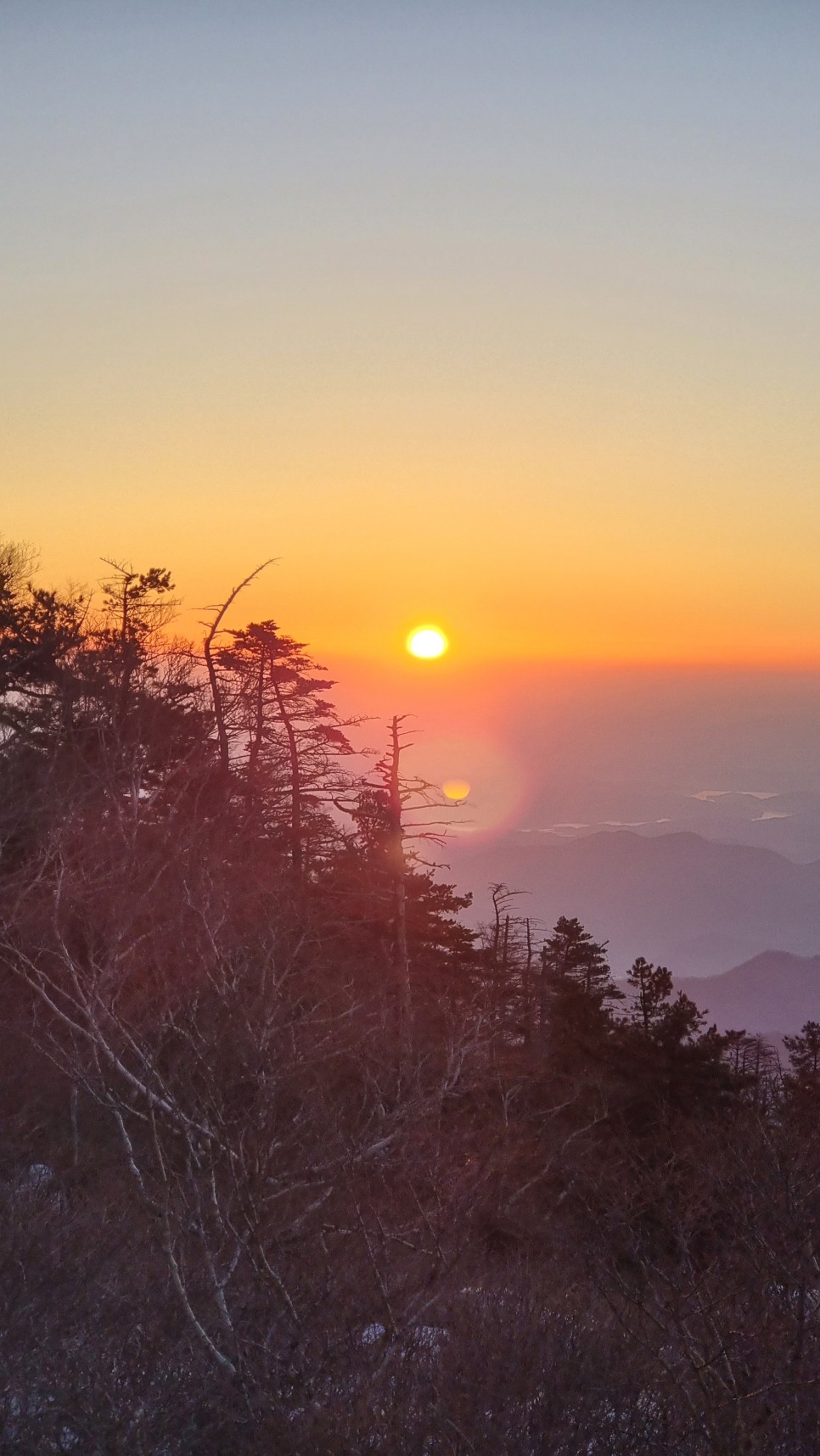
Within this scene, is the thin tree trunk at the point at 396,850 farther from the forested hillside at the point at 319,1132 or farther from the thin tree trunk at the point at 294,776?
the thin tree trunk at the point at 294,776

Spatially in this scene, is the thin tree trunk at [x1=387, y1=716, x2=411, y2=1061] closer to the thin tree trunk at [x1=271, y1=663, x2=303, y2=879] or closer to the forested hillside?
the forested hillside

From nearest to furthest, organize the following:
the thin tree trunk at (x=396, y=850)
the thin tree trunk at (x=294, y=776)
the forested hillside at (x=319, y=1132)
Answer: the forested hillside at (x=319, y=1132) → the thin tree trunk at (x=396, y=850) → the thin tree trunk at (x=294, y=776)

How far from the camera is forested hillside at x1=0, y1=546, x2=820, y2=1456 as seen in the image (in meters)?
13.4

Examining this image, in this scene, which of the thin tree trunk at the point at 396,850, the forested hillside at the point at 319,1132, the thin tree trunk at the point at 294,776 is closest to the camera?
the forested hillside at the point at 319,1132

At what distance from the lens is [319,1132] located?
88.6 feet

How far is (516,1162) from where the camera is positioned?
36.8 meters

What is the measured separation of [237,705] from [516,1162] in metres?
18.7

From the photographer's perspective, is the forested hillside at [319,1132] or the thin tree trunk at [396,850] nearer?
the forested hillside at [319,1132]

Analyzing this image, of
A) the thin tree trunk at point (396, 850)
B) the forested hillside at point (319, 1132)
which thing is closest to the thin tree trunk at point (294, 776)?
the forested hillside at point (319, 1132)

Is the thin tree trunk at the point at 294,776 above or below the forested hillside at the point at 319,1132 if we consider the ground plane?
above

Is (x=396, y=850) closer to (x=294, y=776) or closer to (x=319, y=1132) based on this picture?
(x=294, y=776)

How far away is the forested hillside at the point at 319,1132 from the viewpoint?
44.1 ft

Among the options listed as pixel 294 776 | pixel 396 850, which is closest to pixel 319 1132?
pixel 396 850

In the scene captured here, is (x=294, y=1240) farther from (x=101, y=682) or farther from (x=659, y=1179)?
(x=101, y=682)
